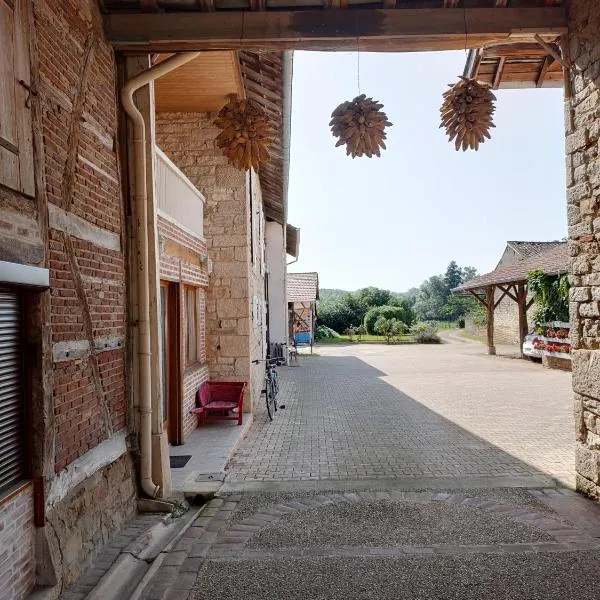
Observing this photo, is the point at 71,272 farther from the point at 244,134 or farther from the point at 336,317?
the point at 336,317

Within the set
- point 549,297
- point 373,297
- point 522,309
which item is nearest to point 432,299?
point 373,297

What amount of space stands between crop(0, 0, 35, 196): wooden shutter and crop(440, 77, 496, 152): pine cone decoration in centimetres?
291

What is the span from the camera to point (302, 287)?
25.4m

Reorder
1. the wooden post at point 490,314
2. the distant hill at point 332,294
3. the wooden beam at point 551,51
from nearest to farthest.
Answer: the wooden beam at point 551,51, the wooden post at point 490,314, the distant hill at point 332,294

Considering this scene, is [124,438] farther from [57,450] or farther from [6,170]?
[6,170]

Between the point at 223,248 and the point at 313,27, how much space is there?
15.0 feet

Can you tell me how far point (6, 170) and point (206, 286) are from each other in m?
5.50

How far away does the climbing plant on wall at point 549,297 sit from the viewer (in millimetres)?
16156

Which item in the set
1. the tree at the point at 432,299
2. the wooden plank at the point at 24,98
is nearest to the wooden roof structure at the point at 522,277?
the wooden plank at the point at 24,98

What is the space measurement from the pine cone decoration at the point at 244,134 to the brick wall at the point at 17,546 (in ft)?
8.91

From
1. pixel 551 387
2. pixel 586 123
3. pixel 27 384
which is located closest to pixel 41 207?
pixel 27 384

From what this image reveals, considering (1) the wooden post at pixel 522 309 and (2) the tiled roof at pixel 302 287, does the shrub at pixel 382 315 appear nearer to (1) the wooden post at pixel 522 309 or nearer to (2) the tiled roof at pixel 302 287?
(2) the tiled roof at pixel 302 287

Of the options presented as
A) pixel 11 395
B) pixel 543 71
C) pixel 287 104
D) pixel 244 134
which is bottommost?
pixel 11 395

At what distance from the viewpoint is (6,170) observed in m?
2.74
